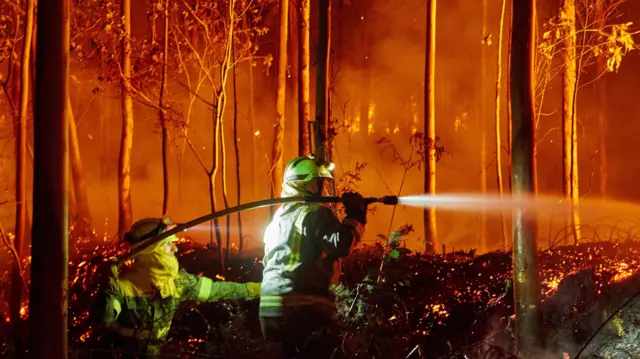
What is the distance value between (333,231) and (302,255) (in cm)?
37

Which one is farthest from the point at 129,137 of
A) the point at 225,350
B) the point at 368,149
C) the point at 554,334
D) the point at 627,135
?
the point at 627,135

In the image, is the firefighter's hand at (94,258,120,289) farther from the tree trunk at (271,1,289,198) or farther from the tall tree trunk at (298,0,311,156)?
the tree trunk at (271,1,289,198)

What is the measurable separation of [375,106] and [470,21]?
6097 mm

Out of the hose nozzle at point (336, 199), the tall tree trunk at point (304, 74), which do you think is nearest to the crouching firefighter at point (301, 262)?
the hose nozzle at point (336, 199)

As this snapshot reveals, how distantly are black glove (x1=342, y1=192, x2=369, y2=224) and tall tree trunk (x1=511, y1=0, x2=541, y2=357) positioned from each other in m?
1.42

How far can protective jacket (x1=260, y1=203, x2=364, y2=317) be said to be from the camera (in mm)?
4484

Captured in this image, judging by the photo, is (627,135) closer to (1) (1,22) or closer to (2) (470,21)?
(2) (470,21)

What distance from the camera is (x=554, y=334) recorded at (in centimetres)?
577

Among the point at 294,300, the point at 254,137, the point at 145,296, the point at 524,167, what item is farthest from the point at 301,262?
the point at 254,137

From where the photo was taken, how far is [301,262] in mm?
4605

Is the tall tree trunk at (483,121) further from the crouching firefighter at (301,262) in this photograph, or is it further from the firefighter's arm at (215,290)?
A: the crouching firefighter at (301,262)

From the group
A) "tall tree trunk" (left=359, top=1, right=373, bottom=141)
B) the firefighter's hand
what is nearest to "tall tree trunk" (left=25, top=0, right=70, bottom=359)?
the firefighter's hand

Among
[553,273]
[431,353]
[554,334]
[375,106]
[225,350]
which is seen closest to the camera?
[225,350]

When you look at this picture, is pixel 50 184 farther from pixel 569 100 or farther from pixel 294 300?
pixel 569 100
